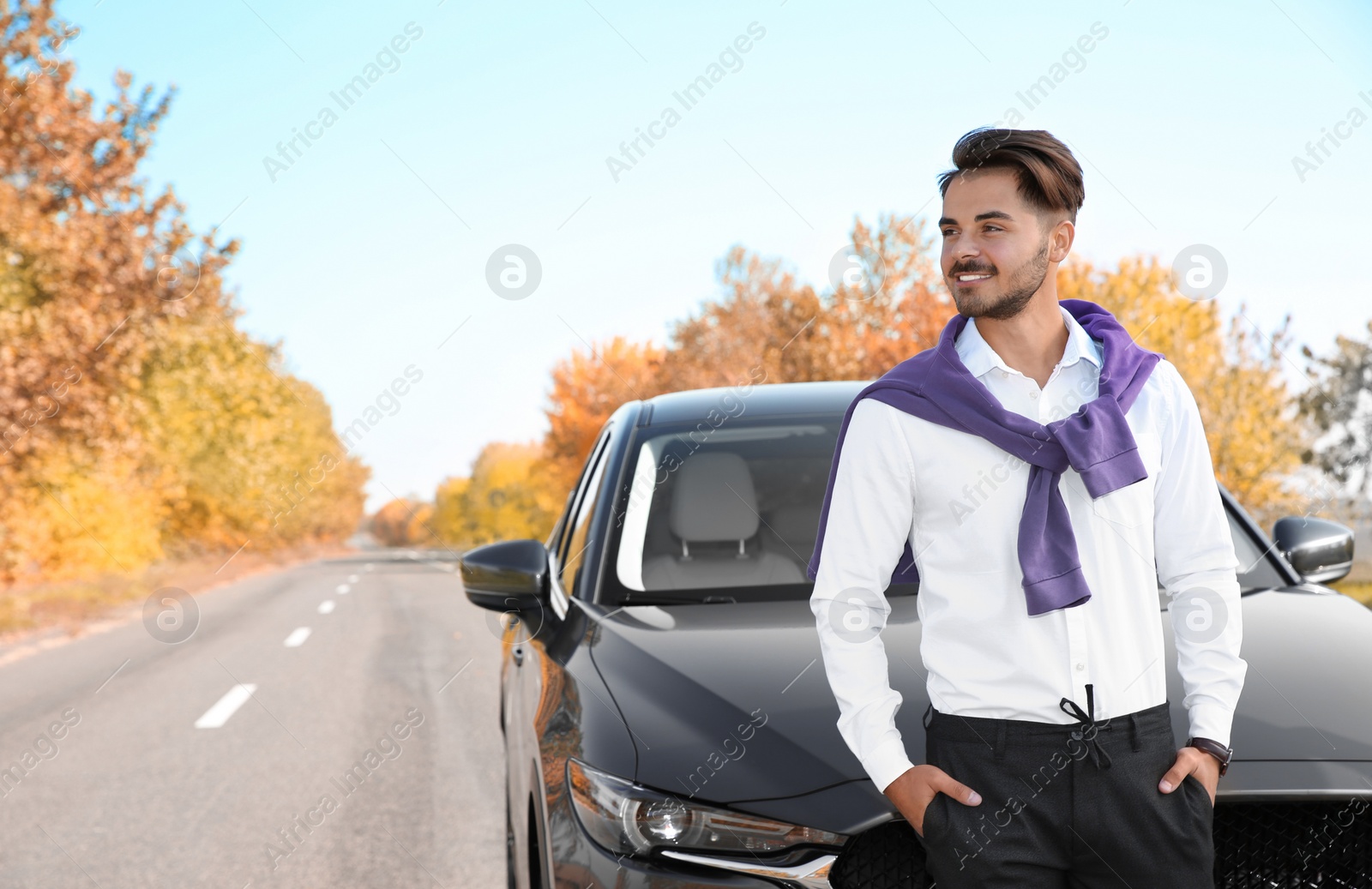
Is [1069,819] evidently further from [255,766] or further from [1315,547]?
[255,766]

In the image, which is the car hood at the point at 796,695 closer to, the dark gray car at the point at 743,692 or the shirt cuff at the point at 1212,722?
the dark gray car at the point at 743,692

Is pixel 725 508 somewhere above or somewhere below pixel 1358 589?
above

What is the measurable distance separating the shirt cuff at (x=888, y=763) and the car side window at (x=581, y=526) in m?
1.62

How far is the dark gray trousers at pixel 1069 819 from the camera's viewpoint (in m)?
1.62

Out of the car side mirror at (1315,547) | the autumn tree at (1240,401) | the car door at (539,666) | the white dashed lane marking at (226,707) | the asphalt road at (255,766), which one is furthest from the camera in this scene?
the autumn tree at (1240,401)

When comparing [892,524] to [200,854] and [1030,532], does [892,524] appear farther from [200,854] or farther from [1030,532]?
[200,854]

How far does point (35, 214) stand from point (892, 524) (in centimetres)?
1870

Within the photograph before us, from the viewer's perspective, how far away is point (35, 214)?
17.0 m

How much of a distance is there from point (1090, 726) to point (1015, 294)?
0.68 m

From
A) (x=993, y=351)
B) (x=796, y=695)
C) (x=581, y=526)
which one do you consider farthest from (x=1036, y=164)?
(x=581, y=526)

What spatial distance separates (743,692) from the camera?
7.39 ft

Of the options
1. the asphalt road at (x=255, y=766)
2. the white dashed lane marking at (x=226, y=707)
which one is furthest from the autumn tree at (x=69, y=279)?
the white dashed lane marking at (x=226, y=707)

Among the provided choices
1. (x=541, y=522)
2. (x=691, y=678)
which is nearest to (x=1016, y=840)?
(x=691, y=678)

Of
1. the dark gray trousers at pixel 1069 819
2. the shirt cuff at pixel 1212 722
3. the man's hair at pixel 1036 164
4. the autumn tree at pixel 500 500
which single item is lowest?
the autumn tree at pixel 500 500
